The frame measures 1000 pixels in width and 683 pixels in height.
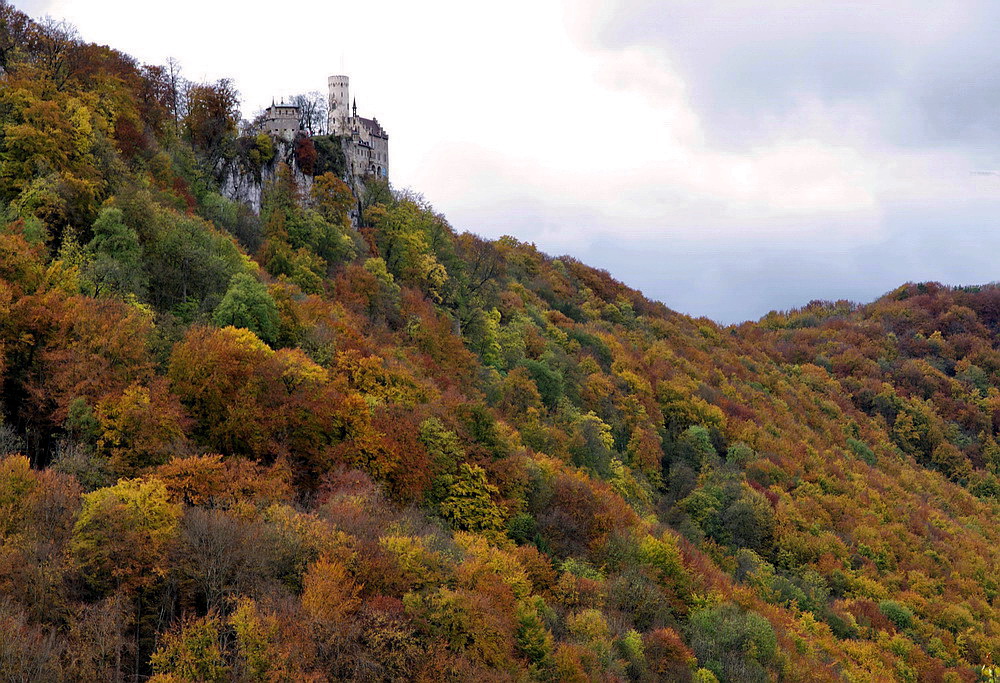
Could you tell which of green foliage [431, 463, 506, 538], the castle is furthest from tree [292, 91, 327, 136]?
green foliage [431, 463, 506, 538]

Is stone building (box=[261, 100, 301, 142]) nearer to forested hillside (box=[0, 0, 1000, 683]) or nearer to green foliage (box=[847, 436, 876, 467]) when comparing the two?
forested hillside (box=[0, 0, 1000, 683])

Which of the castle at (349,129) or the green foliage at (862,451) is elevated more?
the castle at (349,129)

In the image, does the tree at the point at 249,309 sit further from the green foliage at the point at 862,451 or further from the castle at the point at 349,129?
the green foliage at the point at 862,451

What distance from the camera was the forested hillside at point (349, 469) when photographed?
Result: 80.0 ft

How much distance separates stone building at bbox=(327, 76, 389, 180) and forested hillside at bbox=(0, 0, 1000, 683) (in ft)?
10.0

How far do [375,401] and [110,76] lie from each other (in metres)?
32.3

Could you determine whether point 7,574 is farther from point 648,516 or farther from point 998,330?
point 998,330

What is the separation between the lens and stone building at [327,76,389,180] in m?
75.1

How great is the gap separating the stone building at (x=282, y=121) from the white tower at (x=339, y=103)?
7337 mm

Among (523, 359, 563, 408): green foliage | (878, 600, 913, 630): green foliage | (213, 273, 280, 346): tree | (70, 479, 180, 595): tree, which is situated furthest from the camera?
(523, 359, 563, 408): green foliage

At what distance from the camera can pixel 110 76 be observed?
53875mm

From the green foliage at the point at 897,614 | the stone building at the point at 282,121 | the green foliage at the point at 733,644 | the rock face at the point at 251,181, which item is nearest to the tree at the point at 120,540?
the green foliage at the point at 733,644

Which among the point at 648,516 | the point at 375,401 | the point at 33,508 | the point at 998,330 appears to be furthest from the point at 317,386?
the point at 998,330

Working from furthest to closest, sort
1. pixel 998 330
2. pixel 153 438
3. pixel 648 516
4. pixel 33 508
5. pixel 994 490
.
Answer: pixel 998 330, pixel 994 490, pixel 648 516, pixel 153 438, pixel 33 508
